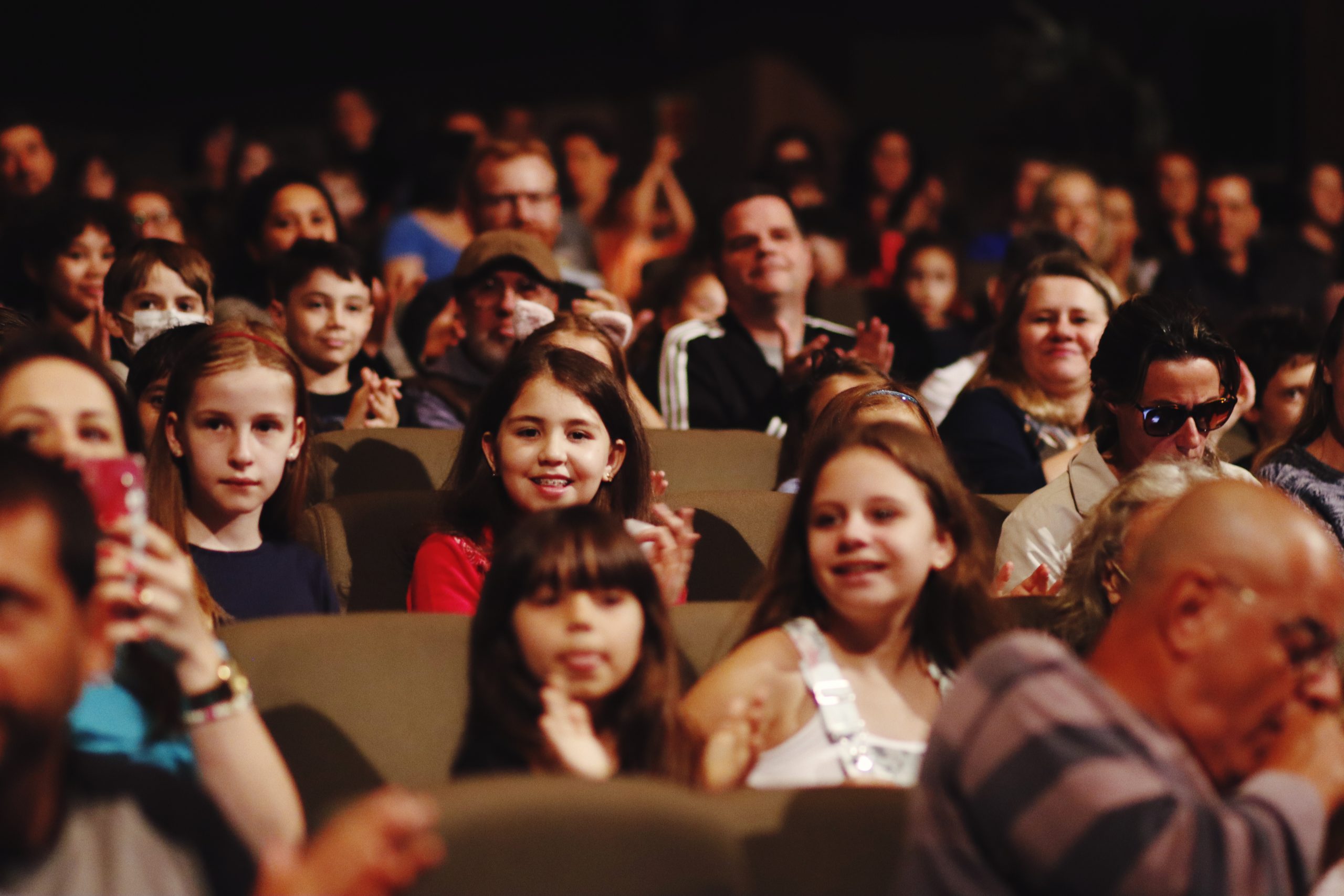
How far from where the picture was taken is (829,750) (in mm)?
1791

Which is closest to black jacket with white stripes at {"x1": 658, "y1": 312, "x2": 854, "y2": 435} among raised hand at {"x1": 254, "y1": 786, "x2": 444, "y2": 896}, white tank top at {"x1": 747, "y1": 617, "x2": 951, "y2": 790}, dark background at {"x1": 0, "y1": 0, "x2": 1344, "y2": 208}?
white tank top at {"x1": 747, "y1": 617, "x2": 951, "y2": 790}

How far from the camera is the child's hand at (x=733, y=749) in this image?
5.59ft

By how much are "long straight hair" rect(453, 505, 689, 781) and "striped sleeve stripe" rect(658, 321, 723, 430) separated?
203 cm

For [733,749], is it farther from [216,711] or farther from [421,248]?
[421,248]

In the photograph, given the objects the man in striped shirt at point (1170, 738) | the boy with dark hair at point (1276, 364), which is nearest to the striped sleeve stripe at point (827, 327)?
the boy with dark hair at point (1276, 364)

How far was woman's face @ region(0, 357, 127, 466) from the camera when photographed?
1549 millimetres

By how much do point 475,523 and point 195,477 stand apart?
0.47m

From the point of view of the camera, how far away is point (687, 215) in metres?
6.20

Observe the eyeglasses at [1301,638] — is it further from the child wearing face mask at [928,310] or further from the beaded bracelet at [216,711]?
the child wearing face mask at [928,310]

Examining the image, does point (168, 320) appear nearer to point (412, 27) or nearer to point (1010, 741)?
point (1010, 741)

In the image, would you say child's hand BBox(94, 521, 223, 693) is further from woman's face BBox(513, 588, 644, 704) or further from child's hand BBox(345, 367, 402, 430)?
child's hand BBox(345, 367, 402, 430)

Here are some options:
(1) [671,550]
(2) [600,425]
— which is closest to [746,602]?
(1) [671,550]

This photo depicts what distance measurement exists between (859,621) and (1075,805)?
0.71 meters

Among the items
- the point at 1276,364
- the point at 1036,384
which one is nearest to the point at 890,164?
the point at 1276,364
